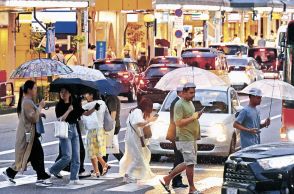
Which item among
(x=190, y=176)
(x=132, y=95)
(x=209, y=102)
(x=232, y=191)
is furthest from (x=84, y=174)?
(x=132, y=95)

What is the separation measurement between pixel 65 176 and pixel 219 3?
162 feet

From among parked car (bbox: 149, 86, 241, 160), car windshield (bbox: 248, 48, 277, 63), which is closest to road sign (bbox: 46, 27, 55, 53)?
parked car (bbox: 149, 86, 241, 160)

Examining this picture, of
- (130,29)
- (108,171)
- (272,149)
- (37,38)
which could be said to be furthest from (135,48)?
(272,149)

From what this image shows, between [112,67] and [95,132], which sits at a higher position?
[95,132]

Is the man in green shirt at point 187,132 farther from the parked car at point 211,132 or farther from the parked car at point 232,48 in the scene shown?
the parked car at point 232,48

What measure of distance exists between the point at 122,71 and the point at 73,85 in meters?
23.5

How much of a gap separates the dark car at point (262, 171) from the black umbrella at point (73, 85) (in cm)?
527

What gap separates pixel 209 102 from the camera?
895 inches

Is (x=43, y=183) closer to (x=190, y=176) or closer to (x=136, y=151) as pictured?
(x=136, y=151)

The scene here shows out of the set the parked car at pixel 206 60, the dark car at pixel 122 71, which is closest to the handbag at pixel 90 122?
the dark car at pixel 122 71

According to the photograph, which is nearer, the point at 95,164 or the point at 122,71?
the point at 95,164

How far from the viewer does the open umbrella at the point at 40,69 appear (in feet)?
63.1

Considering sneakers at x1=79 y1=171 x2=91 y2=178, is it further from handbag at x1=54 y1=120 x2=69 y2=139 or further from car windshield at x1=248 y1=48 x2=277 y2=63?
car windshield at x1=248 y1=48 x2=277 y2=63

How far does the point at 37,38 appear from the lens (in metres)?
47.6
